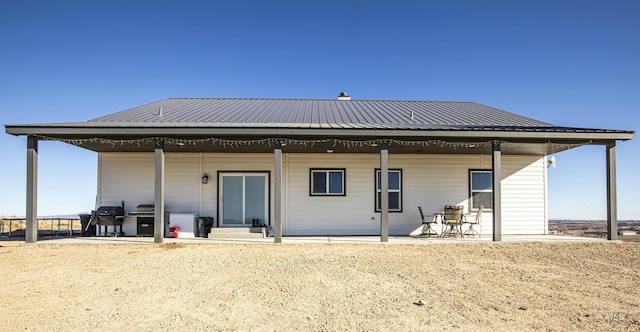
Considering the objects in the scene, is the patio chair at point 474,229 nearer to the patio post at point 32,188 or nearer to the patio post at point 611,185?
the patio post at point 611,185

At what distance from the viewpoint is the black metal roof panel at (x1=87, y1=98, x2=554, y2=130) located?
1095 cm

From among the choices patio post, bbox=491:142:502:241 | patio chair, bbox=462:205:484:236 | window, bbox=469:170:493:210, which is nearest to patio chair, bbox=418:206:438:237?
patio chair, bbox=462:205:484:236

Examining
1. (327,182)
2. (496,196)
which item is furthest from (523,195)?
(327,182)

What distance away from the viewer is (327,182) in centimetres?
1302

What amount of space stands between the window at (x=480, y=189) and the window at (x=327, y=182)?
3.83 m

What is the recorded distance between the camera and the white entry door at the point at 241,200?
12.9m

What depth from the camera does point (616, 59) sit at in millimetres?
13102

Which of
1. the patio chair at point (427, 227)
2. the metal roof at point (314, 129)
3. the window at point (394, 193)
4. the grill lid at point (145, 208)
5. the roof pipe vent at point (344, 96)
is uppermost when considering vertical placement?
the roof pipe vent at point (344, 96)

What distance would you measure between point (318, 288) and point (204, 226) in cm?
688

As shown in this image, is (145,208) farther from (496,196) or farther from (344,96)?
(496,196)

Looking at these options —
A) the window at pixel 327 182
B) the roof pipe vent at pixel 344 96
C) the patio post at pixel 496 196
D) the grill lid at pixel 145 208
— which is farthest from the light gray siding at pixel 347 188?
the roof pipe vent at pixel 344 96

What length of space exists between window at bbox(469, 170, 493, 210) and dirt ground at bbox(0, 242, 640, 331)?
3.77m

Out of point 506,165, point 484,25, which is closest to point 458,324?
point 506,165

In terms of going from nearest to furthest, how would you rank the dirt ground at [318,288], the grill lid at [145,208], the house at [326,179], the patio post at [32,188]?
the dirt ground at [318,288] → the patio post at [32,188] → the grill lid at [145,208] → the house at [326,179]
